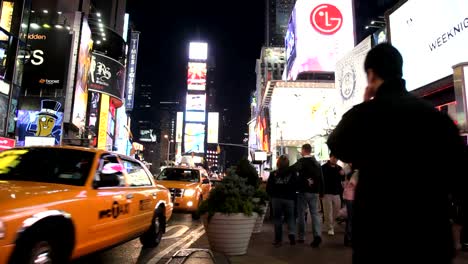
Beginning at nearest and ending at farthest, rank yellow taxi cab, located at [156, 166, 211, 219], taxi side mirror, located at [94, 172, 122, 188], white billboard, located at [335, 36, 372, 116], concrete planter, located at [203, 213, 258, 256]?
taxi side mirror, located at [94, 172, 122, 188], concrete planter, located at [203, 213, 258, 256], yellow taxi cab, located at [156, 166, 211, 219], white billboard, located at [335, 36, 372, 116]

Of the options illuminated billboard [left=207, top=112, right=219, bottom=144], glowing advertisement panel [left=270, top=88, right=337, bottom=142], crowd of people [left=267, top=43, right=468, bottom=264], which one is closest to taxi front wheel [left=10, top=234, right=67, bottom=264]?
crowd of people [left=267, top=43, right=468, bottom=264]

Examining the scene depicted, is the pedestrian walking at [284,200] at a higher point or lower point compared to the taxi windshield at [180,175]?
lower

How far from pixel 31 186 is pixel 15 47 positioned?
21.9m

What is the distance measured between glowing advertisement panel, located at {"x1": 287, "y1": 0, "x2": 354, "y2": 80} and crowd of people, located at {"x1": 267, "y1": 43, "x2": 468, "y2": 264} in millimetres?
42594

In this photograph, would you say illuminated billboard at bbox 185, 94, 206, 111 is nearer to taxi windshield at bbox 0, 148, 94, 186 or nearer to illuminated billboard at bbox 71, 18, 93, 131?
illuminated billboard at bbox 71, 18, 93, 131

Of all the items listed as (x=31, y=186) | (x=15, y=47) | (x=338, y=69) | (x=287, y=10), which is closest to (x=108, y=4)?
(x=15, y=47)

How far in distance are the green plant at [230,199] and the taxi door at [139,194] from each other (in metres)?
0.95

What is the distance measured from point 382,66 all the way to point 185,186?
11052mm

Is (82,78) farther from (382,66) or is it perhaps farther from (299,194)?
(382,66)

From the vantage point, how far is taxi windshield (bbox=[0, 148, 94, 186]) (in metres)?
5.07

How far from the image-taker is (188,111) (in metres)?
96.5

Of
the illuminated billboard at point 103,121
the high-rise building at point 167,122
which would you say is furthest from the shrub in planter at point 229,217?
the high-rise building at point 167,122

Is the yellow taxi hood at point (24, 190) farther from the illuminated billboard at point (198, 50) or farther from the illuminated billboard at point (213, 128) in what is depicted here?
the illuminated billboard at point (198, 50)

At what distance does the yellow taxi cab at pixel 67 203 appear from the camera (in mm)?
3773
